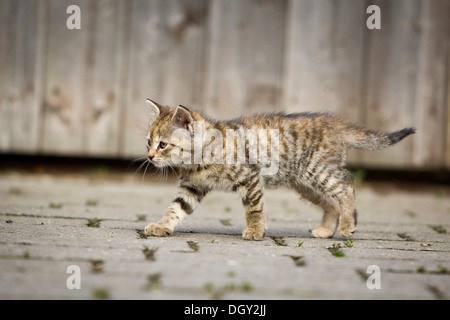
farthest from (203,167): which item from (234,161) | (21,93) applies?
(21,93)

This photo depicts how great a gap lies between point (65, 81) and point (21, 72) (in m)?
0.51

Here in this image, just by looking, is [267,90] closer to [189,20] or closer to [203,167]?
[189,20]

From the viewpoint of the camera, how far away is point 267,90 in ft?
22.0

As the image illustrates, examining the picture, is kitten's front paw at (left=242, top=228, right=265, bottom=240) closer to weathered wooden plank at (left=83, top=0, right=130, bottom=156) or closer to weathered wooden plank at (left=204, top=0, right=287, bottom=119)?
weathered wooden plank at (left=204, top=0, right=287, bottom=119)

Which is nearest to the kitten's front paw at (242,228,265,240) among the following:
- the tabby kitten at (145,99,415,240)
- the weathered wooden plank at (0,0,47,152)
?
the tabby kitten at (145,99,415,240)

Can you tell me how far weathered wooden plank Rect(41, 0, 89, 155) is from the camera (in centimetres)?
660

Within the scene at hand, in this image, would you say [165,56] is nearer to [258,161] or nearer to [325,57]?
[325,57]

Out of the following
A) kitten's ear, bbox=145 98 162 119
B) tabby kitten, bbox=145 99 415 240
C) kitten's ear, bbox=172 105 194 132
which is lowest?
tabby kitten, bbox=145 99 415 240

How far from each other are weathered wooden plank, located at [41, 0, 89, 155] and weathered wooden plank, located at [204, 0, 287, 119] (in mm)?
1445

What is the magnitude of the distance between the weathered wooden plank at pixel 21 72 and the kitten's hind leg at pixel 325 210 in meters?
3.56

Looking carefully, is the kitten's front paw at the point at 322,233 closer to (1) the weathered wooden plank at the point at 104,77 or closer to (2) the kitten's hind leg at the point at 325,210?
(2) the kitten's hind leg at the point at 325,210

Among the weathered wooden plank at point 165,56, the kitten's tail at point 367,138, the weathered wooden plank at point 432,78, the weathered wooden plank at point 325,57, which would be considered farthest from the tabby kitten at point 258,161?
the weathered wooden plank at point 432,78

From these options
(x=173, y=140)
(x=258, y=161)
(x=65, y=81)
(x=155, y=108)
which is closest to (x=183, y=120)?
(x=173, y=140)

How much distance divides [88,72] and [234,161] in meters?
3.17
